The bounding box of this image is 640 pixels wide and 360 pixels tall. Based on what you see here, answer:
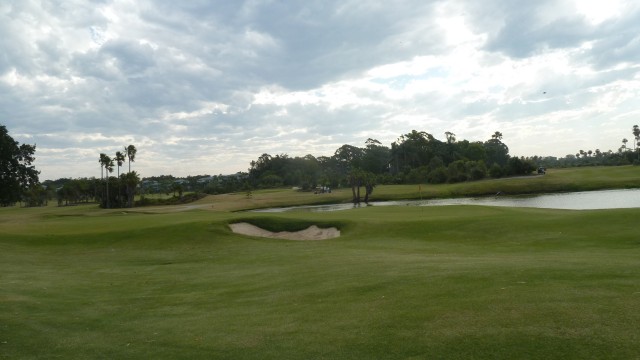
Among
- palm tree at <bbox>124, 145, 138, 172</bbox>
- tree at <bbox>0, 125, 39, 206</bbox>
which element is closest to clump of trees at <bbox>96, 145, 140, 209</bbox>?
palm tree at <bbox>124, 145, 138, 172</bbox>

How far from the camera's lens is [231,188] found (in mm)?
162500

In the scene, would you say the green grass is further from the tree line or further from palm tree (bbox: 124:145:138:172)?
palm tree (bbox: 124:145:138:172)

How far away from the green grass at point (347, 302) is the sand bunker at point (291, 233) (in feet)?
29.4

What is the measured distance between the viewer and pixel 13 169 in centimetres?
6253

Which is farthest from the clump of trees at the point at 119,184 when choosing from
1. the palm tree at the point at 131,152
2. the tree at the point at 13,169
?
the tree at the point at 13,169

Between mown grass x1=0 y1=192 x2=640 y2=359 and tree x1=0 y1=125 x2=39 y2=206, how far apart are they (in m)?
41.6

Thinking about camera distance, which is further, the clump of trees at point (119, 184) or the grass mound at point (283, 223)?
the clump of trees at point (119, 184)

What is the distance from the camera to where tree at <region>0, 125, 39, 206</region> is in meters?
61.2

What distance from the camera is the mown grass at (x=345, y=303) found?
28.3ft

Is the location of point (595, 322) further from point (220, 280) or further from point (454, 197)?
point (454, 197)

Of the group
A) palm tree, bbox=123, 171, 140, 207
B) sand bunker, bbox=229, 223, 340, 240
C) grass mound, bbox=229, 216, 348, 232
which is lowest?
sand bunker, bbox=229, 223, 340, 240

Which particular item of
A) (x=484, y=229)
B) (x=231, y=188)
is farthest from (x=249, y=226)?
(x=231, y=188)

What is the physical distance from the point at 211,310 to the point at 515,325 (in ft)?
27.6

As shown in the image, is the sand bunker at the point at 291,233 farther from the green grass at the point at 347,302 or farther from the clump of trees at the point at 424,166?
the clump of trees at the point at 424,166
